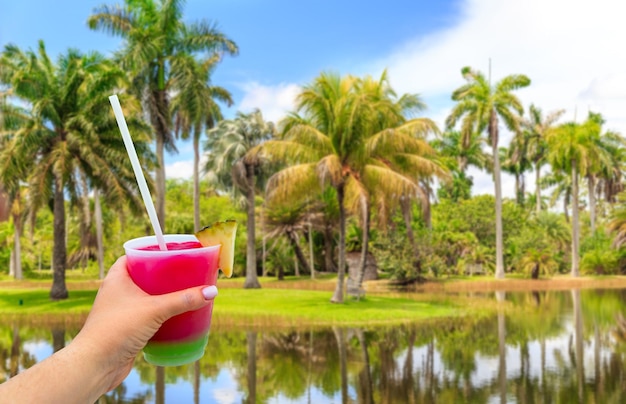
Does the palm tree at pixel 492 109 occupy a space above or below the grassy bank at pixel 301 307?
above

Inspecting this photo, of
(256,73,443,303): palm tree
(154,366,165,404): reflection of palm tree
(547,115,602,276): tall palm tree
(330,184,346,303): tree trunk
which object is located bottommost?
(154,366,165,404): reflection of palm tree

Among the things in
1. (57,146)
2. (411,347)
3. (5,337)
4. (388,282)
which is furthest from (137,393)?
(388,282)

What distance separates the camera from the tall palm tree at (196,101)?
93.9 ft

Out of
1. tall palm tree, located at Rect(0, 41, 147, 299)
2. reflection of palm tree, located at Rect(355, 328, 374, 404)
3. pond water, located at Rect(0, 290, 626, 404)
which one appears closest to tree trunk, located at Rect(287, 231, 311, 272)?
tall palm tree, located at Rect(0, 41, 147, 299)

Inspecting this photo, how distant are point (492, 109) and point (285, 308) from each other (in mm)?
23287

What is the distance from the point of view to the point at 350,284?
24.6 metres

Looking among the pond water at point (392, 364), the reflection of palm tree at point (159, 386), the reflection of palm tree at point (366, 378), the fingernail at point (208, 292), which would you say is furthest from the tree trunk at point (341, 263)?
the fingernail at point (208, 292)

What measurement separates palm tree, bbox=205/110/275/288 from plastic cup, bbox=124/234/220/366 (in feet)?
86.9

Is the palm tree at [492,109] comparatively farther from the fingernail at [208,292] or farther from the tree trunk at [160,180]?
the fingernail at [208,292]

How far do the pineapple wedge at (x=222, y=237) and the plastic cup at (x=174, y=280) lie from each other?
0.17ft

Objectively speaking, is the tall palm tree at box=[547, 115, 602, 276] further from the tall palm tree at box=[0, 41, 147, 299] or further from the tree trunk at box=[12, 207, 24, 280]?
the tree trunk at box=[12, 207, 24, 280]

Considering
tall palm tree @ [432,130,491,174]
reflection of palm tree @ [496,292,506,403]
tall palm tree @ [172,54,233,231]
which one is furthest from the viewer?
tall palm tree @ [432,130,491,174]

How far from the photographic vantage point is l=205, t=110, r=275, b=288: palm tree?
94.2 ft

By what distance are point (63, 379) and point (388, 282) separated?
31.6 m
